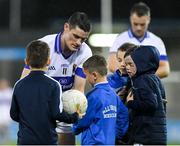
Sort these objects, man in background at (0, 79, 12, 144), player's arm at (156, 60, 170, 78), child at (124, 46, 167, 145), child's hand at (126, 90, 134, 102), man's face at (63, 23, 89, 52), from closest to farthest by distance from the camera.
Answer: child at (124, 46, 167, 145)
child's hand at (126, 90, 134, 102)
man's face at (63, 23, 89, 52)
player's arm at (156, 60, 170, 78)
man in background at (0, 79, 12, 144)

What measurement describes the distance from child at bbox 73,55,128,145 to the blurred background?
12.4 m

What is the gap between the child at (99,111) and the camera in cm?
602

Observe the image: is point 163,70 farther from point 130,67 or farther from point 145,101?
point 145,101

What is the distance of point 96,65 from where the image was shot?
6.10 m

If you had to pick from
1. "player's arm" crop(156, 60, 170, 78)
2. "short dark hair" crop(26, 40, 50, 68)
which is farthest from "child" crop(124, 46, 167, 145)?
"player's arm" crop(156, 60, 170, 78)

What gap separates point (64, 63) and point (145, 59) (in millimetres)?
929

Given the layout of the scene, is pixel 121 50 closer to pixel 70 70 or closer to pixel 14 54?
pixel 70 70

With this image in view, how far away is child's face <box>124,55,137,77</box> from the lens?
6.22 metres

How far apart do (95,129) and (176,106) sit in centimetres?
1281

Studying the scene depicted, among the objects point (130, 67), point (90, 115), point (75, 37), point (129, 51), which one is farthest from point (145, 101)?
point (75, 37)

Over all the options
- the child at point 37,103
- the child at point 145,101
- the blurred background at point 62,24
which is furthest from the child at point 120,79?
the blurred background at point 62,24

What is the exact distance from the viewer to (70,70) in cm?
673

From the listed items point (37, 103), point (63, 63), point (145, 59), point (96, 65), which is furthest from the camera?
point (63, 63)

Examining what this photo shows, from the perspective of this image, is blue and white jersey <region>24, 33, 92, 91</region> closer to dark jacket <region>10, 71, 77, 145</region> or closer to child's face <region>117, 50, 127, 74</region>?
child's face <region>117, 50, 127, 74</region>
